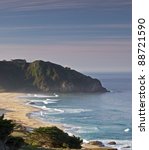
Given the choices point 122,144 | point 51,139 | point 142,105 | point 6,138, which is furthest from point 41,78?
point 142,105

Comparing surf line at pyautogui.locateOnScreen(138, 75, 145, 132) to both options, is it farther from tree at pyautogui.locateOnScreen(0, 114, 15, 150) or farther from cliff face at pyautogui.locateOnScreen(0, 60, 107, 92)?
cliff face at pyautogui.locateOnScreen(0, 60, 107, 92)

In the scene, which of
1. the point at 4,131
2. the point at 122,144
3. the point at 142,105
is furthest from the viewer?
the point at 122,144

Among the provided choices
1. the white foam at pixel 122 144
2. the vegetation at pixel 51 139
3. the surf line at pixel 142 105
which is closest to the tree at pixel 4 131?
the surf line at pixel 142 105

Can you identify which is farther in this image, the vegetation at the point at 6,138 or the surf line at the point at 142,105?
the vegetation at the point at 6,138

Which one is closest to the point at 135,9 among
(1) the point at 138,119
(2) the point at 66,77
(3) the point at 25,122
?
(1) the point at 138,119

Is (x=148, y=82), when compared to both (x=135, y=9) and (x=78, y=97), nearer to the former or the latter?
Answer: (x=135, y=9)

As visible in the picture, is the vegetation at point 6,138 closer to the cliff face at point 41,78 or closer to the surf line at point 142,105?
the surf line at point 142,105

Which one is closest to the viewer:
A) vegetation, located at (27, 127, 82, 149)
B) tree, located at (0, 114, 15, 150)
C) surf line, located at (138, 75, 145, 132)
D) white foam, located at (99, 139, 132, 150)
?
surf line, located at (138, 75, 145, 132)

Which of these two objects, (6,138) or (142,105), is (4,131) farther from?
(142,105)

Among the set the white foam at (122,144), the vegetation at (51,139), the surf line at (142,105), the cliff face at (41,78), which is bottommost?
the white foam at (122,144)

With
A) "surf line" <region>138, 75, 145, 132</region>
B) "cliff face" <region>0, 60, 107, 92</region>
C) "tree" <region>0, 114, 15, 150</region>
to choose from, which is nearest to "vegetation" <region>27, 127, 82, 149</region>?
"tree" <region>0, 114, 15, 150</region>
